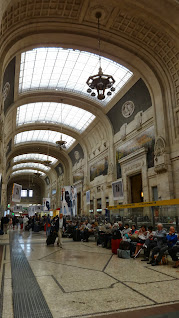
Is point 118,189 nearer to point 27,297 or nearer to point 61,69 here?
point 61,69

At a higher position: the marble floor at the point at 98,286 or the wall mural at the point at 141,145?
the wall mural at the point at 141,145

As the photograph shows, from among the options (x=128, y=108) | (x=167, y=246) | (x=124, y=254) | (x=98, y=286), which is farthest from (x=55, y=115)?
(x=98, y=286)

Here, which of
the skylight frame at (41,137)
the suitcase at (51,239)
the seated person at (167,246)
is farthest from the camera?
the skylight frame at (41,137)

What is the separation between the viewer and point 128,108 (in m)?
17.1

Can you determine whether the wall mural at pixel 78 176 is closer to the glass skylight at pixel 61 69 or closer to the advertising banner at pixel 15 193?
the glass skylight at pixel 61 69

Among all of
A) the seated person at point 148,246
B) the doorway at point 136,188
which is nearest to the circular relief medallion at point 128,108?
the doorway at point 136,188

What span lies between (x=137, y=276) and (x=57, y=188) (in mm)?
34316

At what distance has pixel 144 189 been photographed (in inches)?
571

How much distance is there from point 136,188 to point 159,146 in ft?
15.0

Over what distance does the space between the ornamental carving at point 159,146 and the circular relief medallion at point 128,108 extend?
431 cm

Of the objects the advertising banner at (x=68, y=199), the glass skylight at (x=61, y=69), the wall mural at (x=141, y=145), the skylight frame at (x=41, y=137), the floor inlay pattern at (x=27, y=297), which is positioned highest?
the glass skylight at (x=61, y=69)

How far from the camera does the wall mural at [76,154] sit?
27748 millimetres

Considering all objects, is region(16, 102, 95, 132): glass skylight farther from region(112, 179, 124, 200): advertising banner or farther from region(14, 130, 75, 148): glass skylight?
region(112, 179, 124, 200): advertising banner

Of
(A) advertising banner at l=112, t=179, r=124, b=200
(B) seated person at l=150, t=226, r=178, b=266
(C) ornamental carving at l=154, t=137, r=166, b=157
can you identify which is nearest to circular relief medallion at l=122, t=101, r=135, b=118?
(C) ornamental carving at l=154, t=137, r=166, b=157
